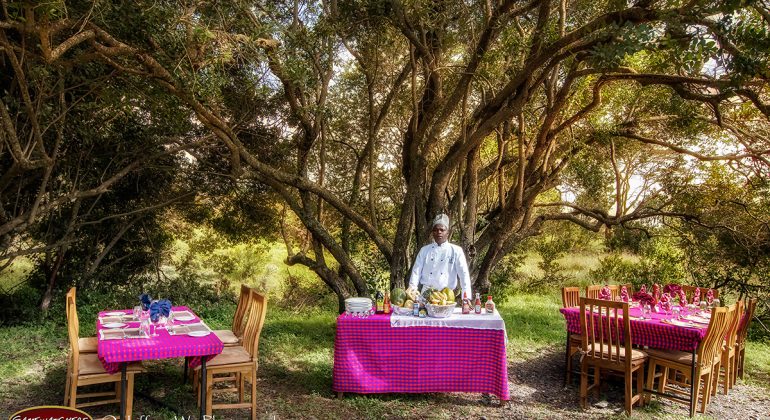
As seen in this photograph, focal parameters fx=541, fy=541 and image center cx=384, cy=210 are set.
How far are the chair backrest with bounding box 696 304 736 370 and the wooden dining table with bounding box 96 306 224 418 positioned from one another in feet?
15.3

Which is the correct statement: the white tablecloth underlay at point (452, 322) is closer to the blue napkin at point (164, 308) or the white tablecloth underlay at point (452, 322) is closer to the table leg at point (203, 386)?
the table leg at point (203, 386)

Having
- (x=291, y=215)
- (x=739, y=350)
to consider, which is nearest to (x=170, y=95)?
(x=291, y=215)

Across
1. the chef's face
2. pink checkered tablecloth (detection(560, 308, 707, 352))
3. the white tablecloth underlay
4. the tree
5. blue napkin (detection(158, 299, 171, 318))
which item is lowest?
pink checkered tablecloth (detection(560, 308, 707, 352))

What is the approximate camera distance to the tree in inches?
197

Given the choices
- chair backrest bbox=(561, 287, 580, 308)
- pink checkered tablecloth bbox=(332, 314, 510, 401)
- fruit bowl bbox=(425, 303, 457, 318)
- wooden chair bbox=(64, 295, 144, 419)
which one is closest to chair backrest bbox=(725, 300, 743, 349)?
chair backrest bbox=(561, 287, 580, 308)

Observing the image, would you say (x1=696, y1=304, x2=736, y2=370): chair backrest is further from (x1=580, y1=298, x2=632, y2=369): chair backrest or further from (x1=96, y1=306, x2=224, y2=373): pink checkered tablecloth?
(x1=96, y1=306, x2=224, y2=373): pink checkered tablecloth

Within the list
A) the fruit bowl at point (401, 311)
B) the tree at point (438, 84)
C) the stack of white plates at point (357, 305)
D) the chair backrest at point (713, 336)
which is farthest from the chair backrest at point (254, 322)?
the chair backrest at point (713, 336)

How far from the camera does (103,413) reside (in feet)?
16.7

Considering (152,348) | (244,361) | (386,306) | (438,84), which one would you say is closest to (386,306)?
(386,306)

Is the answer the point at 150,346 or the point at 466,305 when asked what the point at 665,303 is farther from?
the point at 150,346

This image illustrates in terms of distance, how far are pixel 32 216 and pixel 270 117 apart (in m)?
4.01

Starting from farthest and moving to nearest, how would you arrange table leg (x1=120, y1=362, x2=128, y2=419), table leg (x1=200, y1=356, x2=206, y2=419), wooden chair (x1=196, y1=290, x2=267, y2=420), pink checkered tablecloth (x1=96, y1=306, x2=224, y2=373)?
wooden chair (x1=196, y1=290, x2=267, y2=420), table leg (x1=200, y1=356, x2=206, y2=419), table leg (x1=120, y1=362, x2=128, y2=419), pink checkered tablecloth (x1=96, y1=306, x2=224, y2=373)

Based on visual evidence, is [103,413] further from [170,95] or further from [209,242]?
[209,242]

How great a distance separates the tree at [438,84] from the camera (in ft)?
16.4
